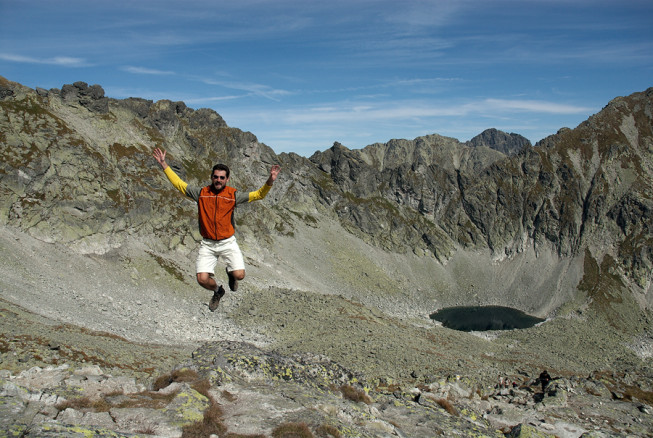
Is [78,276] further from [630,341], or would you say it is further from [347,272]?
[630,341]

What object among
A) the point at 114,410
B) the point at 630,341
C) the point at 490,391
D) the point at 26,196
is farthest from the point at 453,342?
the point at 26,196

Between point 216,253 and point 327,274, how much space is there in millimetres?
82853

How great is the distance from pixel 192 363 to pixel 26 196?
58.4 metres

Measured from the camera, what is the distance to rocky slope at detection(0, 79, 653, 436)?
69.7 ft

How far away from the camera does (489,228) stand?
445ft

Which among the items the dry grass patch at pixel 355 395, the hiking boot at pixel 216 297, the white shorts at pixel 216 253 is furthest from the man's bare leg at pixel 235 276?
the dry grass patch at pixel 355 395

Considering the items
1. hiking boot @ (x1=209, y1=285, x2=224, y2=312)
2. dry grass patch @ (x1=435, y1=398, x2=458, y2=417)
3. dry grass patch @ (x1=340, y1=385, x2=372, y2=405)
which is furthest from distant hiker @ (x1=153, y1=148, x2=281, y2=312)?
dry grass patch @ (x1=435, y1=398, x2=458, y2=417)

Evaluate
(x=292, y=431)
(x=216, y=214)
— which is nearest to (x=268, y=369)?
(x=292, y=431)

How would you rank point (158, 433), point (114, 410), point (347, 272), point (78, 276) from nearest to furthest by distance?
1. point (158, 433)
2. point (114, 410)
3. point (78, 276)
4. point (347, 272)

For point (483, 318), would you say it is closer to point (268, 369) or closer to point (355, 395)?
point (355, 395)

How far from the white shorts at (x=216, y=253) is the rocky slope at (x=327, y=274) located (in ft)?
15.7

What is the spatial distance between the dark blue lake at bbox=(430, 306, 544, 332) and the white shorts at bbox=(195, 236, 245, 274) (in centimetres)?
8379

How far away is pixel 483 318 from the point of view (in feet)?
324

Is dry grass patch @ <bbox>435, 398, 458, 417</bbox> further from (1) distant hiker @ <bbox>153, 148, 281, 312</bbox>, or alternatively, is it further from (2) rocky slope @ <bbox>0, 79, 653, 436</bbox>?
(1) distant hiker @ <bbox>153, 148, 281, 312</bbox>
